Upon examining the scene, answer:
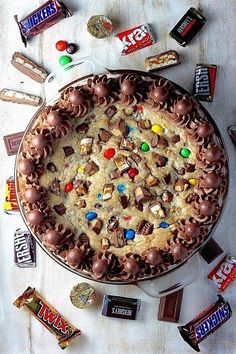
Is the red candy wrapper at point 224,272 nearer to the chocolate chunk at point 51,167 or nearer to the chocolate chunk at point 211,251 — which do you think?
the chocolate chunk at point 211,251

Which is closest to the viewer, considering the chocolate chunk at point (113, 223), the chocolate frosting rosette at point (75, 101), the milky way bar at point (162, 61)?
the chocolate frosting rosette at point (75, 101)

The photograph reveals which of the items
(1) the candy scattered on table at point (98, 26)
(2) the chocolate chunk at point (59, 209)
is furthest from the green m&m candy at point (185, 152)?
(1) the candy scattered on table at point (98, 26)

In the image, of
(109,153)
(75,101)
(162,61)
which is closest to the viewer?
(75,101)

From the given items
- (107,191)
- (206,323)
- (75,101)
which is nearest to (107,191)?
(107,191)

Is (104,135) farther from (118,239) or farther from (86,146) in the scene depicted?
(118,239)

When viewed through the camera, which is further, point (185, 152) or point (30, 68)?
point (30, 68)

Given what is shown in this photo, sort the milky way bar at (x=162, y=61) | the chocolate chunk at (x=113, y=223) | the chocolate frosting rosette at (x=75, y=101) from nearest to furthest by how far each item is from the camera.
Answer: the chocolate frosting rosette at (x=75, y=101), the chocolate chunk at (x=113, y=223), the milky way bar at (x=162, y=61)
